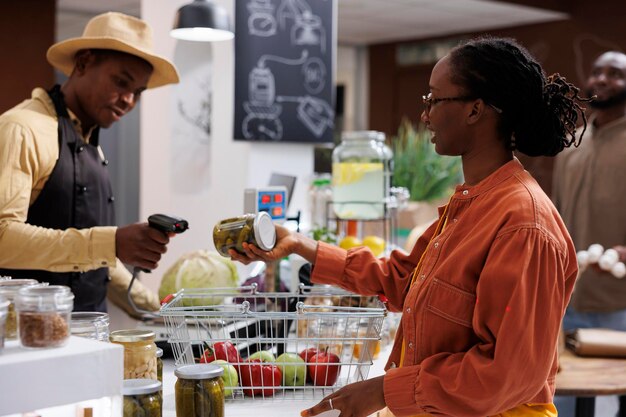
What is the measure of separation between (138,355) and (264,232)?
21.4 inches

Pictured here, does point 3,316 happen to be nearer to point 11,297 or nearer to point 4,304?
point 4,304

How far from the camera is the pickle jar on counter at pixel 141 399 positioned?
1.55 m

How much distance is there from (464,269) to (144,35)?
179 centimetres

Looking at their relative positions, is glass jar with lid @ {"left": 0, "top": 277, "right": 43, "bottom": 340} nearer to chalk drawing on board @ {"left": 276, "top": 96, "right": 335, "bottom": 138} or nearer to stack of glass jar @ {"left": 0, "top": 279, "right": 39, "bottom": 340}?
stack of glass jar @ {"left": 0, "top": 279, "right": 39, "bottom": 340}

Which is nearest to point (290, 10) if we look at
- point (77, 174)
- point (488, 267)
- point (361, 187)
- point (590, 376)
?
point (361, 187)

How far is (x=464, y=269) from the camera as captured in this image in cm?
165

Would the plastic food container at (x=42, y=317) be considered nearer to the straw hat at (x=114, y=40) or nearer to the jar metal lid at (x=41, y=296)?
the jar metal lid at (x=41, y=296)

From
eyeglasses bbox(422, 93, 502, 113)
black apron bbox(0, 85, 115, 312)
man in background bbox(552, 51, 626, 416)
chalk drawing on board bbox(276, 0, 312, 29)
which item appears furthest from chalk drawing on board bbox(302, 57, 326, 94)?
eyeglasses bbox(422, 93, 502, 113)

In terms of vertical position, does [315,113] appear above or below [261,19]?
below

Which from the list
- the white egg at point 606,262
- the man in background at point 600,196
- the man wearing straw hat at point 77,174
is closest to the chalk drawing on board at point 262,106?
the man in background at point 600,196

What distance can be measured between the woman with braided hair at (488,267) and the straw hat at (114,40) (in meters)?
1.43

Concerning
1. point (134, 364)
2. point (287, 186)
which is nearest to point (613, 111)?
point (287, 186)

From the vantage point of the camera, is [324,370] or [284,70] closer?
[324,370]

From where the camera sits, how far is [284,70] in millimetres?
5332
